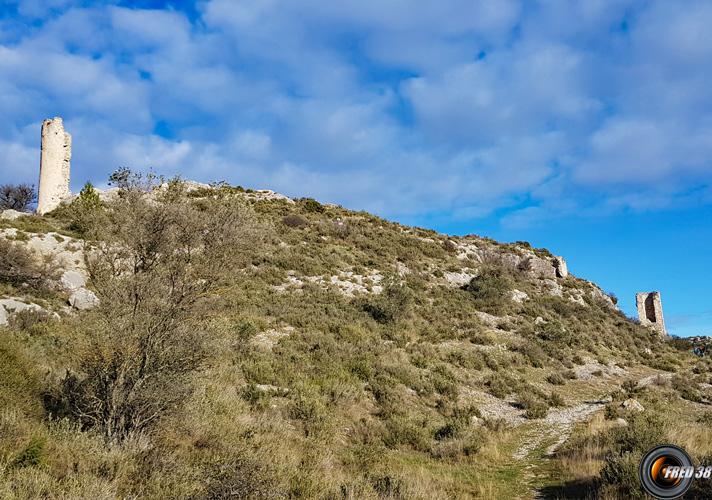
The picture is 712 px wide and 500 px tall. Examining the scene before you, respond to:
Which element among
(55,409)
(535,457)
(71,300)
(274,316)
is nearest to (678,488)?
(535,457)

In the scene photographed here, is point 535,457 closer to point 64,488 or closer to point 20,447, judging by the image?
point 64,488

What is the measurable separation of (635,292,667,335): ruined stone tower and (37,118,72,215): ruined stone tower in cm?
5918

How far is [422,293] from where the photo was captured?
92.3 ft

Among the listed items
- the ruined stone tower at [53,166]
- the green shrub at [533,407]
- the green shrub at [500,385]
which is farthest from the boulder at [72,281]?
the ruined stone tower at [53,166]

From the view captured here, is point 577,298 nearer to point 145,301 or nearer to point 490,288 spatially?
point 490,288

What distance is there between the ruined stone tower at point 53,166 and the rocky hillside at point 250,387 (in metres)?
13.8

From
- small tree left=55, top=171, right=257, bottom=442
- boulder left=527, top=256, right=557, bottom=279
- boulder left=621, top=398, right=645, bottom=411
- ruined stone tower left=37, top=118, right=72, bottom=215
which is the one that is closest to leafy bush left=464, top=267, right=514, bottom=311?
boulder left=527, top=256, right=557, bottom=279

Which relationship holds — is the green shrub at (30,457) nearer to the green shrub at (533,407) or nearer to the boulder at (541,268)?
the green shrub at (533,407)

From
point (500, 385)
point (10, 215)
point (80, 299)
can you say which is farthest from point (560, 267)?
point (10, 215)

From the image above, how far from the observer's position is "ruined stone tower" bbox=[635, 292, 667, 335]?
4638 centimetres

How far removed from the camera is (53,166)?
36.3 metres

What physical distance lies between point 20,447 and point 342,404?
7792 mm

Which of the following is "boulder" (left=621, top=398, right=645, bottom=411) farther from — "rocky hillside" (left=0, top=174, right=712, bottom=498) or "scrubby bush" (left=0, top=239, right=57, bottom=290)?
"scrubby bush" (left=0, top=239, right=57, bottom=290)

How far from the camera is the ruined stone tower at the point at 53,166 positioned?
117ft
